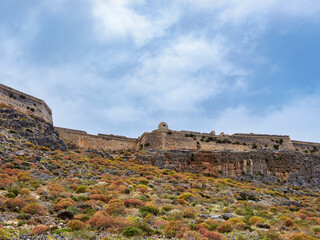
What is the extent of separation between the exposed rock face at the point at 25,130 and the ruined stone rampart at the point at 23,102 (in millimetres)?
5888

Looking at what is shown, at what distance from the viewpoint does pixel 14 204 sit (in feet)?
44.1

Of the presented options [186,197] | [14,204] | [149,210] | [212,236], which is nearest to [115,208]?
[149,210]

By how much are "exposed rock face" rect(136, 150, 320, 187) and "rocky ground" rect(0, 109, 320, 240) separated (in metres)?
0.47

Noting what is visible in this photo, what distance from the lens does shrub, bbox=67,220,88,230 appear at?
1169 centimetres

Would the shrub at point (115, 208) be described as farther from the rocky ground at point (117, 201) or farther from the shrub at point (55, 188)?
the shrub at point (55, 188)

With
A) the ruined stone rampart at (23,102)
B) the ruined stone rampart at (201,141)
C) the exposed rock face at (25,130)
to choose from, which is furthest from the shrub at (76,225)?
the ruined stone rampart at (201,141)

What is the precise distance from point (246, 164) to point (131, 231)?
28.3m

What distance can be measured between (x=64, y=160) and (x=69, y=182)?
7.50 m

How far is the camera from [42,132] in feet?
111

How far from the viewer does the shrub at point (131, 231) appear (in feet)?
38.0

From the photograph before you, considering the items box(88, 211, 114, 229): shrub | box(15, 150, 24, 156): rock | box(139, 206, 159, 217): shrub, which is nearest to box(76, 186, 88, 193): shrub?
box(139, 206, 159, 217): shrub

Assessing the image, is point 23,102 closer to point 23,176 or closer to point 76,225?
point 23,176

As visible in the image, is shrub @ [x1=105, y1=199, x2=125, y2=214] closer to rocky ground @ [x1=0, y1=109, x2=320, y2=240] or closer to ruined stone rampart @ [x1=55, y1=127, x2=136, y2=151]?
rocky ground @ [x1=0, y1=109, x2=320, y2=240]

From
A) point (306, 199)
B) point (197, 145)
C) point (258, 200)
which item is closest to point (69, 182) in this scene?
point (258, 200)
